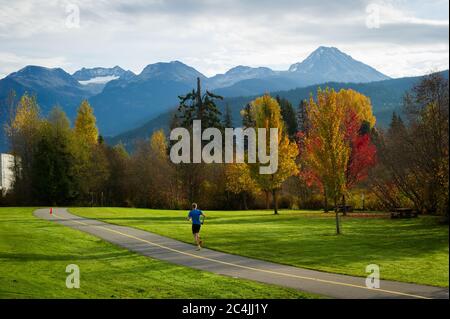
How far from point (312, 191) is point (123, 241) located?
4162 cm

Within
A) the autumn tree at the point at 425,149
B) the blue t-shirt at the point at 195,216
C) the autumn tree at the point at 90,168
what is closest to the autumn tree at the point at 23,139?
the autumn tree at the point at 90,168

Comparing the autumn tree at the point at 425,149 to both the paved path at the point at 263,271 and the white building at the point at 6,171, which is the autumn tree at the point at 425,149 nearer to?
the paved path at the point at 263,271

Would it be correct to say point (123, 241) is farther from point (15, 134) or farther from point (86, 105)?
point (86, 105)

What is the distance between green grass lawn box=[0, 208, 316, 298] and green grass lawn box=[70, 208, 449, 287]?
181 inches

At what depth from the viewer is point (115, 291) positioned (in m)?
14.8

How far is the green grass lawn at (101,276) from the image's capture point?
564 inches

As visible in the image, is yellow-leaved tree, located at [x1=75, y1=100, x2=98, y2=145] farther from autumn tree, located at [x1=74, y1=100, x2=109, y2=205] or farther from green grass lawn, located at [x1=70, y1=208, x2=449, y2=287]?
green grass lawn, located at [x1=70, y1=208, x2=449, y2=287]

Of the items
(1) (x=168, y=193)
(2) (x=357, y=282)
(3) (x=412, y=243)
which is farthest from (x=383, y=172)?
(2) (x=357, y=282)

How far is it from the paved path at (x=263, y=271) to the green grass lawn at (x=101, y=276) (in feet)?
2.84

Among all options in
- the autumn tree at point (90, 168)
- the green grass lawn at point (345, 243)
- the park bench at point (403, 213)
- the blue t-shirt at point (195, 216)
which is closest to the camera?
the green grass lawn at point (345, 243)

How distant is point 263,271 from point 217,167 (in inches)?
1961

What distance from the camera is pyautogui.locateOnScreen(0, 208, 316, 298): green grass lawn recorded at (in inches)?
564

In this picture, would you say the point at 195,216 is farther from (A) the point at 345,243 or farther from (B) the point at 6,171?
(B) the point at 6,171

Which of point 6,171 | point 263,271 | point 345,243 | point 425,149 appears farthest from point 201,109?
point 263,271
